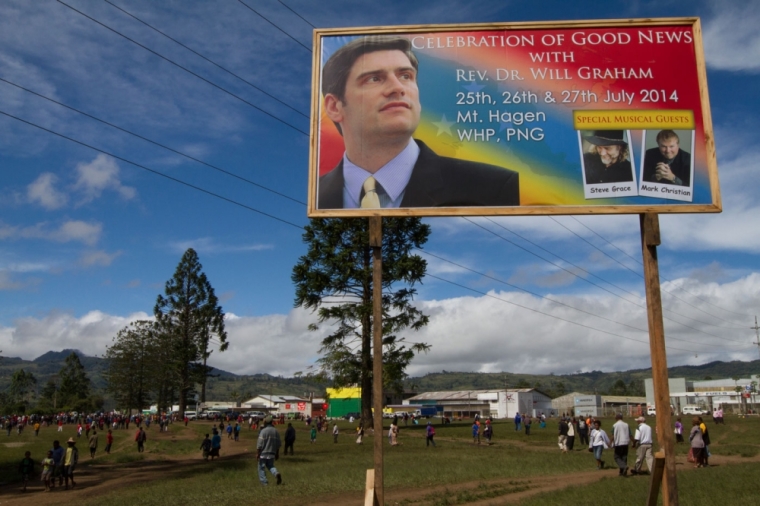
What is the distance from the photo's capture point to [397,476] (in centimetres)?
1702

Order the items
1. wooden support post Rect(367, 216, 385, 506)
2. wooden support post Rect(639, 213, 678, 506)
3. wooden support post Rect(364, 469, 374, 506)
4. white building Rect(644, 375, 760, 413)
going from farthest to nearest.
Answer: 1. white building Rect(644, 375, 760, 413)
2. wooden support post Rect(367, 216, 385, 506)
3. wooden support post Rect(639, 213, 678, 506)
4. wooden support post Rect(364, 469, 374, 506)

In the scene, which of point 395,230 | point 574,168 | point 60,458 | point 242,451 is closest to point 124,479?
point 60,458

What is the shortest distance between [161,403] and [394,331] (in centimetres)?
3859

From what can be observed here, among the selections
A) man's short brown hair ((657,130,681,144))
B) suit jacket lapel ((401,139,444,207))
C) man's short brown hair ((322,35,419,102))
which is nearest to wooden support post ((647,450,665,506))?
suit jacket lapel ((401,139,444,207))

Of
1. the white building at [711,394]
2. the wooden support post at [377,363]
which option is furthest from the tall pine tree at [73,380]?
the wooden support post at [377,363]

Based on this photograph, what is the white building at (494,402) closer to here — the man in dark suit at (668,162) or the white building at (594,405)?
the white building at (594,405)

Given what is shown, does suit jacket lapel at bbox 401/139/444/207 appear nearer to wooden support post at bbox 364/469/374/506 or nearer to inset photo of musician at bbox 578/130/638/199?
inset photo of musician at bbox 578/130/638/199

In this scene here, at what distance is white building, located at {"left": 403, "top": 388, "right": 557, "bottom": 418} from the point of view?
101 metres

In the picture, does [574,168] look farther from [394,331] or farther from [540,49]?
[394,331]

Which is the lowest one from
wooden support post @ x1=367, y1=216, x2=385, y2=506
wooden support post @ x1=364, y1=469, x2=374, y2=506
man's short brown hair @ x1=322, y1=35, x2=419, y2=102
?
wooden support post @ x1=364, y1=469, x2=374, y2=506

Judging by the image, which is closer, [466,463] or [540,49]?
[540,49]

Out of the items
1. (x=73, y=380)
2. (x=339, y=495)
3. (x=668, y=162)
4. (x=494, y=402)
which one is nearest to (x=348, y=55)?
(x=668, y=162)

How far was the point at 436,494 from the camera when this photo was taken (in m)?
13.4

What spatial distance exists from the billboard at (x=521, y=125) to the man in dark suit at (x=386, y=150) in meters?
0.02
